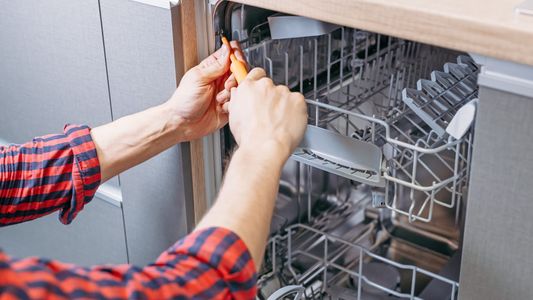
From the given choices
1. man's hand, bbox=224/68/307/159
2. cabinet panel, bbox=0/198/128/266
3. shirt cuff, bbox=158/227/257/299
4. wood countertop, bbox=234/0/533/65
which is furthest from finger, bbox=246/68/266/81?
cabinet panel, bbox=0/198/128/266

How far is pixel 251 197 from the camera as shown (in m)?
0.84

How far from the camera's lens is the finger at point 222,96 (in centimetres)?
108

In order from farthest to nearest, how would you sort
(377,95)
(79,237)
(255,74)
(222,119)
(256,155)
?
1. (79,237)
2. (377,95)
3. (222,119)
4. (255,74)
5. (256,155)

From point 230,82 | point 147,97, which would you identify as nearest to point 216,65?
point 230,82

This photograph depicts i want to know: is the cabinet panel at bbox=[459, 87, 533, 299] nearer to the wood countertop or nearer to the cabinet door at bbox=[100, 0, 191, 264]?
the wood countertop

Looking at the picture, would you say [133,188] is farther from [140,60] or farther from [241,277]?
[241,277]

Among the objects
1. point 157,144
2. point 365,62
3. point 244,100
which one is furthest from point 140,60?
point 365,62

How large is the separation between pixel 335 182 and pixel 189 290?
0.82m

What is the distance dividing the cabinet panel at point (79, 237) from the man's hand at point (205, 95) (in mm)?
288

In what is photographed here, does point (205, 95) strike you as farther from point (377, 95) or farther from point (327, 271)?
point (327, 271)

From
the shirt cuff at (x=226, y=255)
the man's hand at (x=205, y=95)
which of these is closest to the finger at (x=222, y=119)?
the man's hand at (x=205, y=95)

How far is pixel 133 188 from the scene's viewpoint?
1250 millimetres

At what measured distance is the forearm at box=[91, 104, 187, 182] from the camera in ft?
3.63

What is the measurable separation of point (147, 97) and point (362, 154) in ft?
1.15
